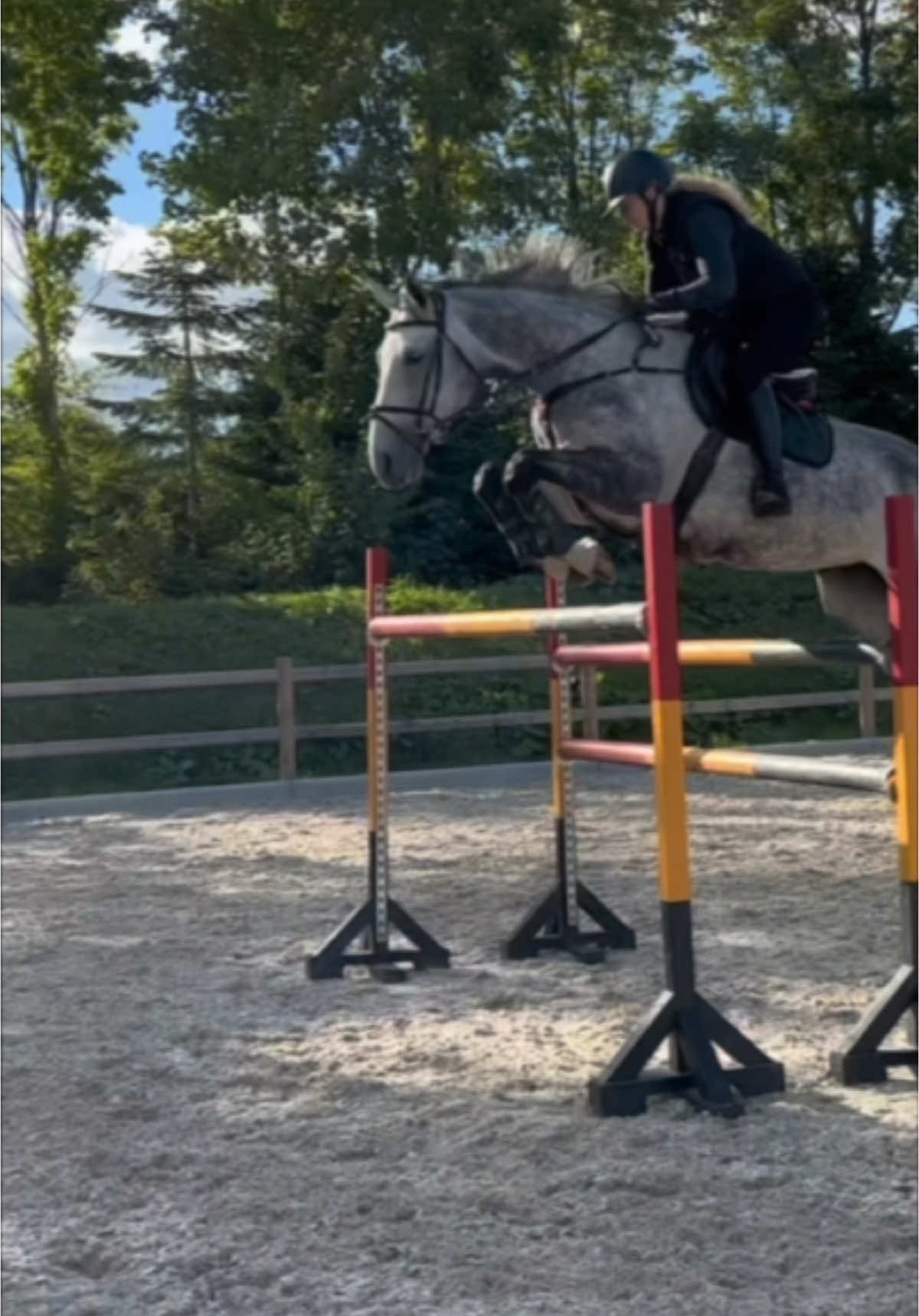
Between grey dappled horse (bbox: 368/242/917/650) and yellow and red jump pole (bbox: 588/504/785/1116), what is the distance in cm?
72

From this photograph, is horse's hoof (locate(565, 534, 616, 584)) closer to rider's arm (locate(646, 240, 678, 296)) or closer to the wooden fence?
rider's arm (locate(646, 240, 678, 296))

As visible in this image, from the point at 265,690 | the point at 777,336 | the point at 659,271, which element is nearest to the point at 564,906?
the point at 777,336

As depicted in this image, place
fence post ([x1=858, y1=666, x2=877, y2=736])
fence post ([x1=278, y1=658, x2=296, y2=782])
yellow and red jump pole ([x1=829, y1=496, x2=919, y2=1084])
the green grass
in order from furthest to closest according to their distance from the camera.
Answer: the green grass → fence post ([x1=858, y1=666, x2=877, y2=736]) → fence post ([x1=278, y1=658, x2=296, y2=782]) → yellow and red jump pole ([x1=829, y1=496, x2=919, y2=1084])

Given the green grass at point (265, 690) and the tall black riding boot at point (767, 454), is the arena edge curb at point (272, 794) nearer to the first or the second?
the green grass at point (265, 690)

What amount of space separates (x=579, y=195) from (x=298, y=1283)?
17857mm

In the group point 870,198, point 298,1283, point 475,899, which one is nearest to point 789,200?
point 870,198

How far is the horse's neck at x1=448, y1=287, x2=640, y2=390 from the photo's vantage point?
499 centimetres

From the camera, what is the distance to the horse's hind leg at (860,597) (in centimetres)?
596

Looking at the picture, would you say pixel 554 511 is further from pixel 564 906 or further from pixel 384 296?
pixel 564 906

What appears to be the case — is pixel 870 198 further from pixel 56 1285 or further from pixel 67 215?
pixel 56 1285

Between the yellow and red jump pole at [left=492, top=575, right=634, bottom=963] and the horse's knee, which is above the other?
the horse's knee

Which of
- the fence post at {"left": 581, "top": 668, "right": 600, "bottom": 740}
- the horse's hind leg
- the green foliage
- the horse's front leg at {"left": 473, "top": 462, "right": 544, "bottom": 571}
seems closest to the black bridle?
the horse's front leg at {"left": 473, "top": 462, "right": 544, "bottom": 571}

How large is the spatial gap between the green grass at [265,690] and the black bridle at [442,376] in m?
7.94

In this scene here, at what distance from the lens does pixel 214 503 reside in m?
18.7
